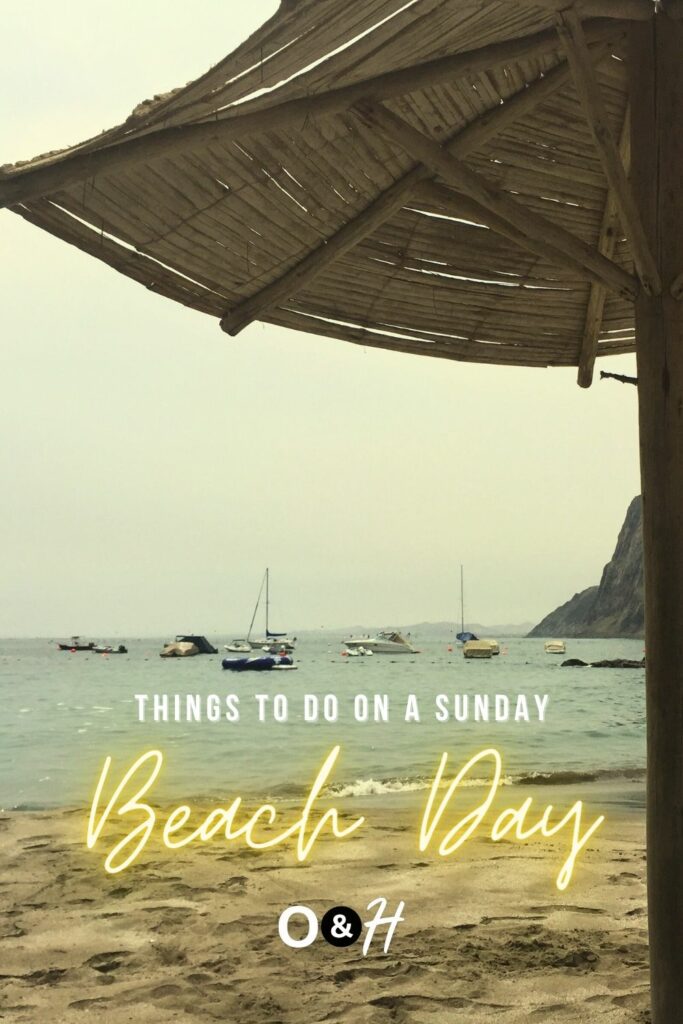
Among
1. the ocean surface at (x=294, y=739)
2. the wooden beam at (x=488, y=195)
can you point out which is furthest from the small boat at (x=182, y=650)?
the wooden beam at (x=488, y=195)

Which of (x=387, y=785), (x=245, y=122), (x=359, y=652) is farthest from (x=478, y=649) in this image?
(x=245, y=122)

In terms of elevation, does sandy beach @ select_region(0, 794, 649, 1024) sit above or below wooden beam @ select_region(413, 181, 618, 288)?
below

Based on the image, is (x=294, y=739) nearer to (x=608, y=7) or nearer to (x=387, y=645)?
(x=608, y=7)

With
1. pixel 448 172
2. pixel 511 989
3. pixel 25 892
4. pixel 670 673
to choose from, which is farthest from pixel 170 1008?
pixel 448 172

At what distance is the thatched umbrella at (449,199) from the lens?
94.9 inches

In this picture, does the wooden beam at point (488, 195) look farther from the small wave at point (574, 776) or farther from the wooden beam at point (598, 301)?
the small wave at point (574, 776)

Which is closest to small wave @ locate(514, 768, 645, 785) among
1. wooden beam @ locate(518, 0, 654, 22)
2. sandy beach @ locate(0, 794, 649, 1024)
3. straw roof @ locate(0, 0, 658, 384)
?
sandy beach @ locate(0, 794, 649, 1024)

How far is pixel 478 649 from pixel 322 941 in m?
84.7

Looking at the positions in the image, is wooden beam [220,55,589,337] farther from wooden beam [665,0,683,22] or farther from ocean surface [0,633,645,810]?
ocean surface [0,633,645,810]

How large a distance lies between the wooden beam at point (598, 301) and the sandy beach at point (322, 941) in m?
2.66

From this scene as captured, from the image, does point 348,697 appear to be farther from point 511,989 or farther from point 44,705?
point 511,989

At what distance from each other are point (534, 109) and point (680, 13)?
2.91ft

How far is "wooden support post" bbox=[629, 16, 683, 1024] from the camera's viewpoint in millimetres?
2477

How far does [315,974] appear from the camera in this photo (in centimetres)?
416
